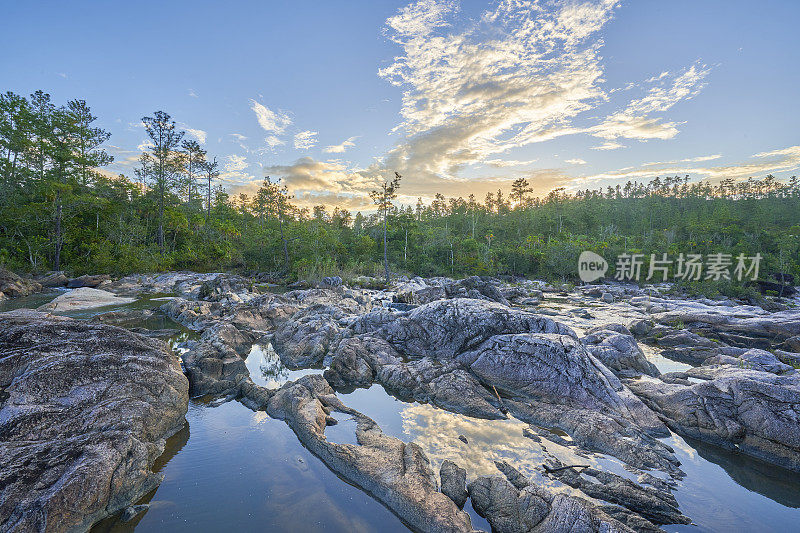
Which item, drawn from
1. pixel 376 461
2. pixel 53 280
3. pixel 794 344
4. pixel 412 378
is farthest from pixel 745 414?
pixel 53 280

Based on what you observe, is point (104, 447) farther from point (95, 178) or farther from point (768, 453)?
point (95, 178)

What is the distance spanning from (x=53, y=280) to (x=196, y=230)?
16317 millimetres

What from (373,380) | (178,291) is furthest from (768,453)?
(178,291)

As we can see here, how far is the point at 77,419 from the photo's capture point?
433 cm

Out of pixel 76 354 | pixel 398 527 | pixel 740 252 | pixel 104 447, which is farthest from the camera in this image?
pixel 740 252

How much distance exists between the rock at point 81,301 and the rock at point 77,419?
13359 millimetres

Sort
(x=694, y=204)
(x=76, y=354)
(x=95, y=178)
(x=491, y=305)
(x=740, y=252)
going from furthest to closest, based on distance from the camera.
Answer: (x=694, y=204) < (x=740, y=252) < (x=95, y=178) < (x=491, y=305) < (x=76, y=354)

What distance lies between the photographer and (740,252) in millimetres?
36281

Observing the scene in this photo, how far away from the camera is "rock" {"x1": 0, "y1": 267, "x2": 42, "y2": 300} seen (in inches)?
713

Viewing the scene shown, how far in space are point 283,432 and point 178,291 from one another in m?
23.0

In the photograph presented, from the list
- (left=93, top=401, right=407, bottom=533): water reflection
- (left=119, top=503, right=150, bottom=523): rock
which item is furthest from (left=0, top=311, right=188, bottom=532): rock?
(left=93, top=401, right=407, bottom=533): water reflection

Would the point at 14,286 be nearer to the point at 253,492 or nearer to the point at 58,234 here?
the point at 58,234

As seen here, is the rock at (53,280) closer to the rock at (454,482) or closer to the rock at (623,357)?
the rock at (454,482)

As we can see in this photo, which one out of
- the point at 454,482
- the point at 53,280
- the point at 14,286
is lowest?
the point at 454,482
